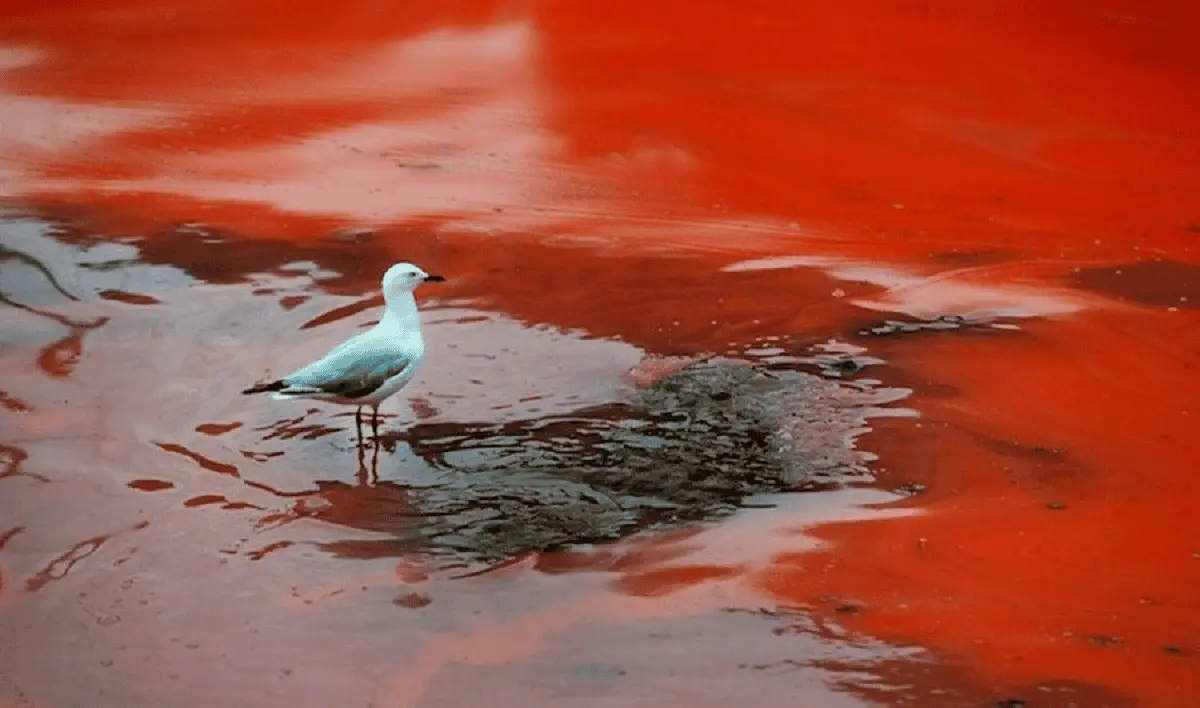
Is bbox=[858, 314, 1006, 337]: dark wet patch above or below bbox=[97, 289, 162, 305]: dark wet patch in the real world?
below

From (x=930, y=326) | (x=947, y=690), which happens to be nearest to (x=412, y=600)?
(x=947, y=690)

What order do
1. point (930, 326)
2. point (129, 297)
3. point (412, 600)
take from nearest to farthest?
point (412, 600)
point (930, 326)
point (129, 297)

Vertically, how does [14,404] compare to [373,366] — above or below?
below

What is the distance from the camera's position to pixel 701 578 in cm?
438

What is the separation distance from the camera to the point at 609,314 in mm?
6441

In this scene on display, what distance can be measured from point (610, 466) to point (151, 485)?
4.86 ft

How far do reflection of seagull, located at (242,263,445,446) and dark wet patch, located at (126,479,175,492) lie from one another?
0.39 m

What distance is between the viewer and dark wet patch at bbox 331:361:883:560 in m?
4.69

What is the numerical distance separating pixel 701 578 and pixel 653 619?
0.26 meters

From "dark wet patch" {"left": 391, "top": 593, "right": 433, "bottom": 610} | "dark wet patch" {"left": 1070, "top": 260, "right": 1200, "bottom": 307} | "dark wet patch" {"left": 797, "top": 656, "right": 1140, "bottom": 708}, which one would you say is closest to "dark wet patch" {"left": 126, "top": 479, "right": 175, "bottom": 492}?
"dark wet patch" {"left": 391, "top": 593, "right": 433, "bottom": 610}

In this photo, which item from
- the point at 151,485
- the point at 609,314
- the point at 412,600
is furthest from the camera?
the point at 609,314

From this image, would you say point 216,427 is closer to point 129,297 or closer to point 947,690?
point 129,297

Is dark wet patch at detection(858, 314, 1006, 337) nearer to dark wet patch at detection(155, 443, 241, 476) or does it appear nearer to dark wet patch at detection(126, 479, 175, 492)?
dark wet patch at detection(155, 443, 241, 476)

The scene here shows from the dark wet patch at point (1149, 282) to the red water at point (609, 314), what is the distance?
3 cm
